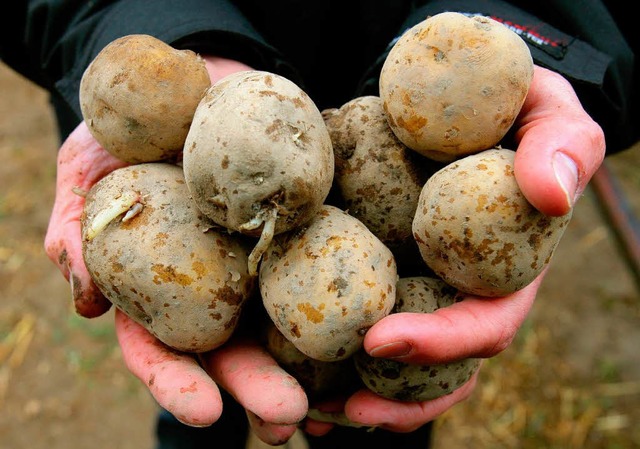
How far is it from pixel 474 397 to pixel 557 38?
172cm

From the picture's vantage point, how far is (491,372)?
2750 millimetres

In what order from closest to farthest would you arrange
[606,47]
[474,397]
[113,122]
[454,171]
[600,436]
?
[454,171] < [113,122] < [606,47] < [600,436] < [474,397]

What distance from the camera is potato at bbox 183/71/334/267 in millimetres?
1038

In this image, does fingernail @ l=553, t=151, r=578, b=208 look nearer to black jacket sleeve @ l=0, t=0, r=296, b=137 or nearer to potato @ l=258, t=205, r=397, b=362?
potato @ l=258, t=205, r=397, b=362

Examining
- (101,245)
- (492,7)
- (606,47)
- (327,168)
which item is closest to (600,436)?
(606,47)

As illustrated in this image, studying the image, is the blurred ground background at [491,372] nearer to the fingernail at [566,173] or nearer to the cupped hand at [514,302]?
the cupped hand at [514,302]

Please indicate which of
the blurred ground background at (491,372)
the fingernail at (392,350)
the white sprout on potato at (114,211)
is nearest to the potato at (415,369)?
the fingernail at (392,350)

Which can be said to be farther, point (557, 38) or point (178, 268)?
point (557, 38)

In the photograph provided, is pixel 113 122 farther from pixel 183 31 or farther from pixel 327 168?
pixel 327 168

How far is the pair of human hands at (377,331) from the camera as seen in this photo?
39.9 inches

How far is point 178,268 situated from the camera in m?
1.13

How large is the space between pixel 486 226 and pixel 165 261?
1.86 ft

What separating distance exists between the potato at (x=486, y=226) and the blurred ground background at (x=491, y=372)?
166 centimetres

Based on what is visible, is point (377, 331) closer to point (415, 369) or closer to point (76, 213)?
point (415, 369)
